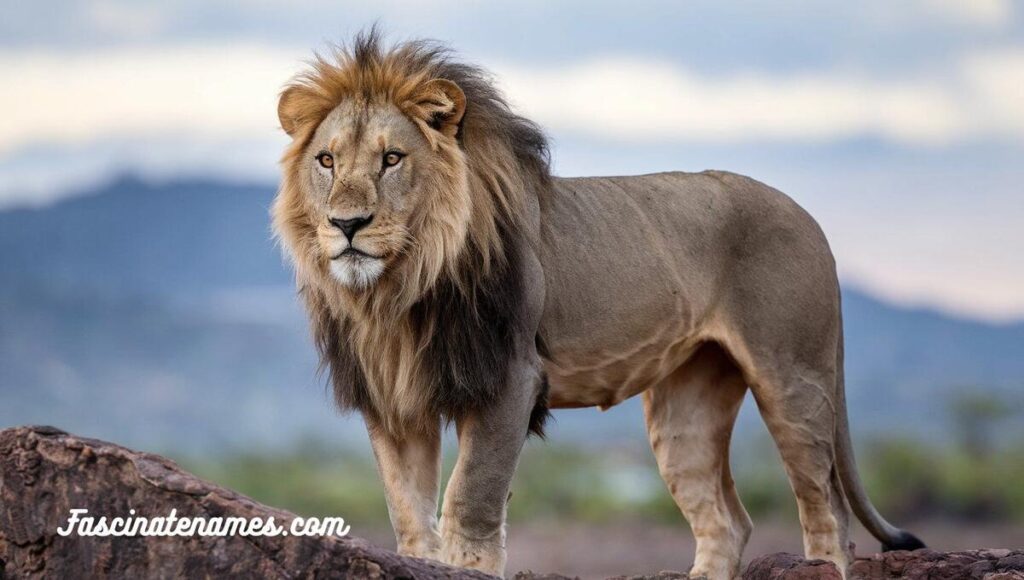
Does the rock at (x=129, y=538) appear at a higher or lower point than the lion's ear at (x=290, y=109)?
lower

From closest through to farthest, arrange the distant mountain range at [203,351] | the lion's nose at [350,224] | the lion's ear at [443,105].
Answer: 1. the lion's nose at [350,224]
2. the lion's ear at [443,105]
3. the distant mountain range at [203,351]

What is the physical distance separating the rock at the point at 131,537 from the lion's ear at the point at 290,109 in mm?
1718

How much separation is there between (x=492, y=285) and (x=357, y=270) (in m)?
0.48

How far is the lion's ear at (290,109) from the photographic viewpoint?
248 inches

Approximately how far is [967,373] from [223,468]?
49.2 metres

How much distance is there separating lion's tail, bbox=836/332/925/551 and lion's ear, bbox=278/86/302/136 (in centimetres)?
261

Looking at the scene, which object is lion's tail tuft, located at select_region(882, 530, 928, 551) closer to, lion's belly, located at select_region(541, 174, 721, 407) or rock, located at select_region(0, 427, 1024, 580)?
lion's belly, located at select_region(541, 174, 721, 407)

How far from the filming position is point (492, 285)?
6109 millimetres

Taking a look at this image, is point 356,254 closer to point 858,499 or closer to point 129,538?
point 129,538

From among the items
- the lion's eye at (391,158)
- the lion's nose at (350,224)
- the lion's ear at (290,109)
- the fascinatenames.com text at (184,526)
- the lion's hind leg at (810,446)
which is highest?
the lion's ear at (290,109)

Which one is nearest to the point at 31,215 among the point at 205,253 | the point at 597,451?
the point at 205,253

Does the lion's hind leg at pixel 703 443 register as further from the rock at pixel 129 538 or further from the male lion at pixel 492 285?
the rock at pixel 129 538

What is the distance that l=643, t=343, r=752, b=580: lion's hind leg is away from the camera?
7543 mm

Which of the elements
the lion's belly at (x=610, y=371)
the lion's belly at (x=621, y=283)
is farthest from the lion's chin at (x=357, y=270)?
the lion's belly at (x=610, y=371)
